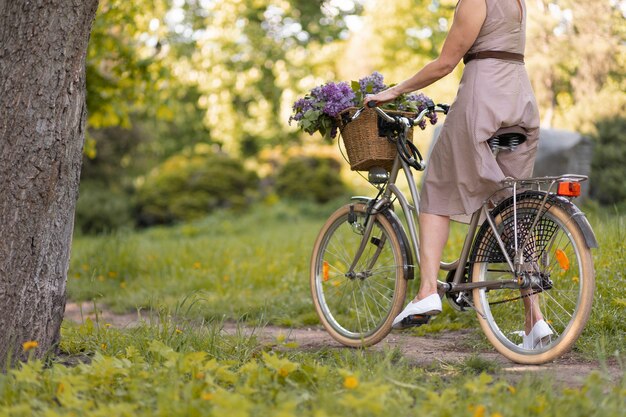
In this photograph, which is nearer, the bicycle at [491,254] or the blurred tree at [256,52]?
the bicycle at [491,254]

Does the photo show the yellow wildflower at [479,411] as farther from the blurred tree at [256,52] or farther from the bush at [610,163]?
the blurred tree at [256,52]

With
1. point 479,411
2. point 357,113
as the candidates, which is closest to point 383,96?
point 357,113

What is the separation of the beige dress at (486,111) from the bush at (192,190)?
1247 cm

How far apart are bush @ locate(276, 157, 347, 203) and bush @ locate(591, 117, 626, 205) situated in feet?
20.7

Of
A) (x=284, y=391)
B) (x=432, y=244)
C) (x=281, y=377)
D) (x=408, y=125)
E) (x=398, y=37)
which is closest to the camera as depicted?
(x=284, y=391)

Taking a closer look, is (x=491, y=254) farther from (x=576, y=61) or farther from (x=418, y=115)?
(x=576, y=61)

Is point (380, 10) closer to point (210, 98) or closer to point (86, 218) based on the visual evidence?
point (210, 98)

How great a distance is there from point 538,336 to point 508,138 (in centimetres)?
93

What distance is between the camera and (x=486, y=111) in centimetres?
351

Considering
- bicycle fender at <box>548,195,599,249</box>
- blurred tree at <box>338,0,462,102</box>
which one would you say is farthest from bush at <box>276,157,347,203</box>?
bicycle fender at <box>548,195,599,249</box>

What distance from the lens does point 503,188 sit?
11.6ft

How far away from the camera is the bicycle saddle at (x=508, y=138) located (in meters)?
3.59

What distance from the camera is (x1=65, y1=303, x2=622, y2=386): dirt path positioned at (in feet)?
10.6

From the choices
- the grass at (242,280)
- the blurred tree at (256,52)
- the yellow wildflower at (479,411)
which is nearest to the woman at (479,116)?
the grass at (242,280)
